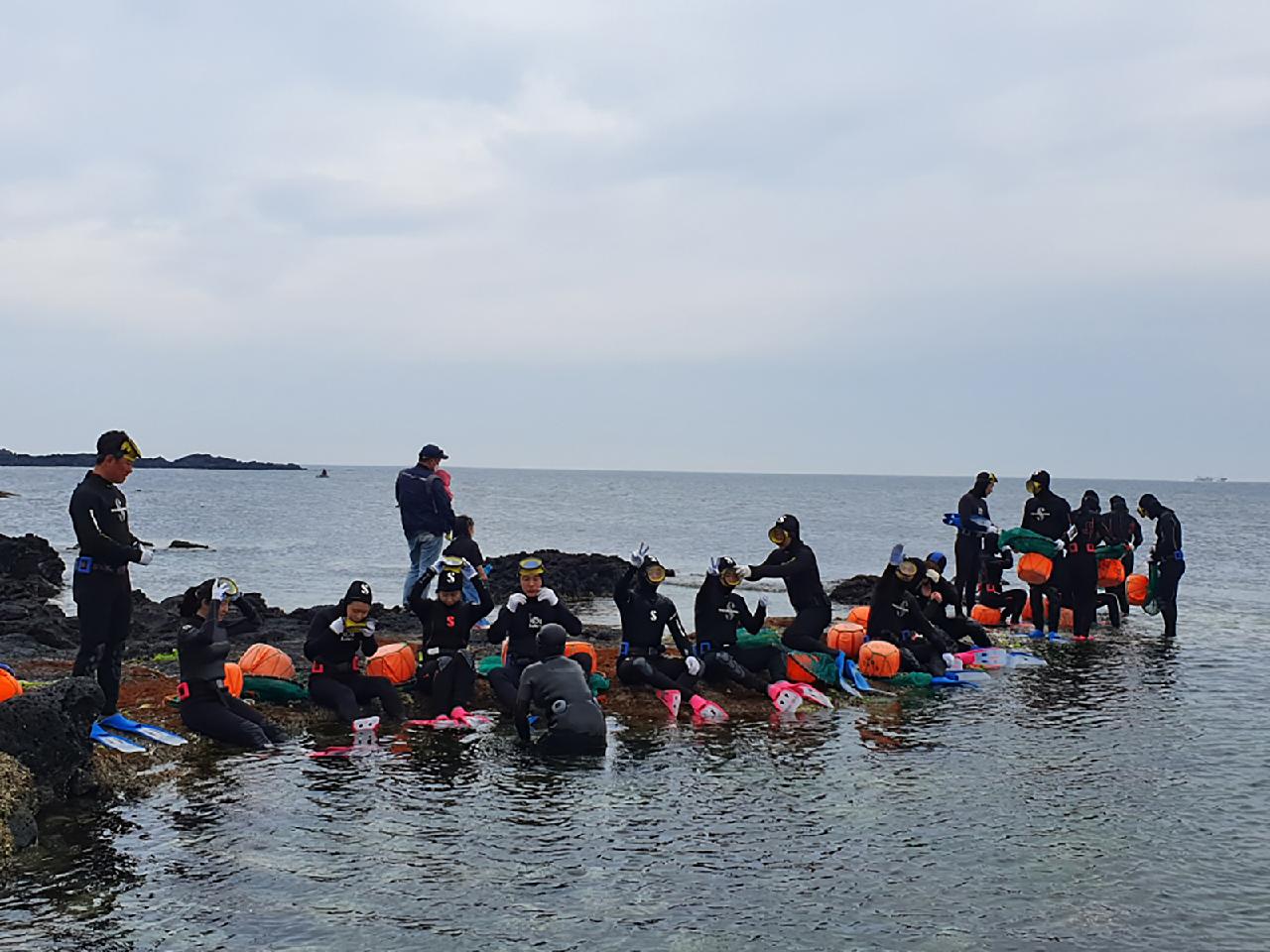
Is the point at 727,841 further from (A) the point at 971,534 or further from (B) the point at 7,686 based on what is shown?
(A) the point at 971,534

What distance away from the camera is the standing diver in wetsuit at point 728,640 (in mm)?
15930

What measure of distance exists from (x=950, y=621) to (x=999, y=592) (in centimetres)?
573

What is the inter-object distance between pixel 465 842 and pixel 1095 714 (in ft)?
33.9

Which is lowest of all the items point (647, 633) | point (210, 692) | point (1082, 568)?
point (210, 692)

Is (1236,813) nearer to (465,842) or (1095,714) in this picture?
(1095,714)

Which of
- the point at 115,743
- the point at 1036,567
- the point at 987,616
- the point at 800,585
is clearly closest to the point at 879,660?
the point at 800,585

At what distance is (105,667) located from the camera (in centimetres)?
1166

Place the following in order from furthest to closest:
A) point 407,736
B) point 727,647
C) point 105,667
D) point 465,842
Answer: point 727,647 < point 407,736 < point 105,667 < point 465,842

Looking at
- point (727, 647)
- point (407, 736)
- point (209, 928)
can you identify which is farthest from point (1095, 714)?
point (209, 928)

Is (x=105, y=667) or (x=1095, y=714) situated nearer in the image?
(x=105, y=667)

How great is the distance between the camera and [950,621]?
20.2 meters

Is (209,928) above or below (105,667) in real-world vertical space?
below

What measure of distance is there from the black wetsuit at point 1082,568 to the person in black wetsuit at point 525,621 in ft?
42.3

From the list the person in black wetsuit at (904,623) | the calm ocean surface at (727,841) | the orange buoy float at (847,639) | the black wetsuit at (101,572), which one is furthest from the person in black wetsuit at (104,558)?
the person in black wetsuit at (904,623)
